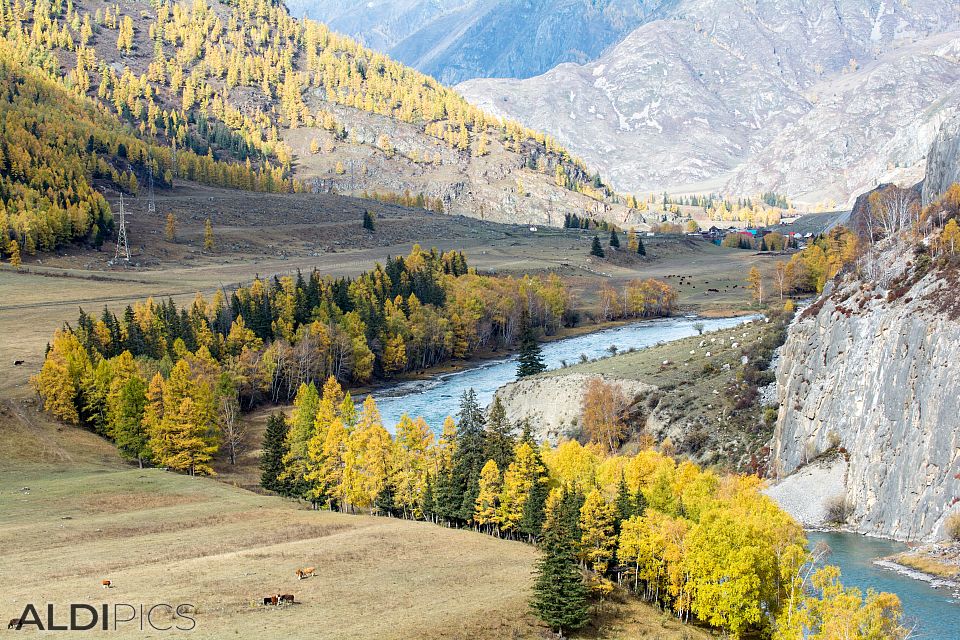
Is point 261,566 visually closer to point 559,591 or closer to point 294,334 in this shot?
point 559,591

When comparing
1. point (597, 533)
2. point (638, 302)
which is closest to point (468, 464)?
point (597, 533)

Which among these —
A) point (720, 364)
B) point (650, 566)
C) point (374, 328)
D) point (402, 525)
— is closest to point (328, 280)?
point (374, 328)

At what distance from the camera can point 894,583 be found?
5553 cm

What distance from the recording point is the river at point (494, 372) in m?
114

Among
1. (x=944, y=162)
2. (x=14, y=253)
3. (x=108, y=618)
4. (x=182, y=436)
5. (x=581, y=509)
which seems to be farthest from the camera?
(x=14, y=253)

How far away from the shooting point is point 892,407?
70.9 m

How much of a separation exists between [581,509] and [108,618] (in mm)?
26447

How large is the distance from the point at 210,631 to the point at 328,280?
11953 cm

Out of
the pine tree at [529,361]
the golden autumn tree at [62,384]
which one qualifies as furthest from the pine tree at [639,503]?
the golden autumn tree at [62,384]

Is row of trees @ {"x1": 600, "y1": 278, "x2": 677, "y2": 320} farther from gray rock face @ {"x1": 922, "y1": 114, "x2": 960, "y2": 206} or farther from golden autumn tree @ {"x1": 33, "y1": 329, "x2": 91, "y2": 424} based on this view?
golden autumn tree @ {"x1": 33, "y1": 329, "x2": 91, "y2": 424}

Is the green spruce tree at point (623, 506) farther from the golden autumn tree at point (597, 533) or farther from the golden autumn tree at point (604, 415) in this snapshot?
the golden autumn tree at point (604, 415)

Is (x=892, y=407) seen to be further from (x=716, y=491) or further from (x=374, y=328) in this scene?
(x=374, y=328)

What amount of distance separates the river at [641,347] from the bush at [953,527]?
11.6ft

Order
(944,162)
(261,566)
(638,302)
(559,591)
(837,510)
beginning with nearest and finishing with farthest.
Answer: (559,591) → (261,566) → (837,510) → (944,162) → (638,302)
